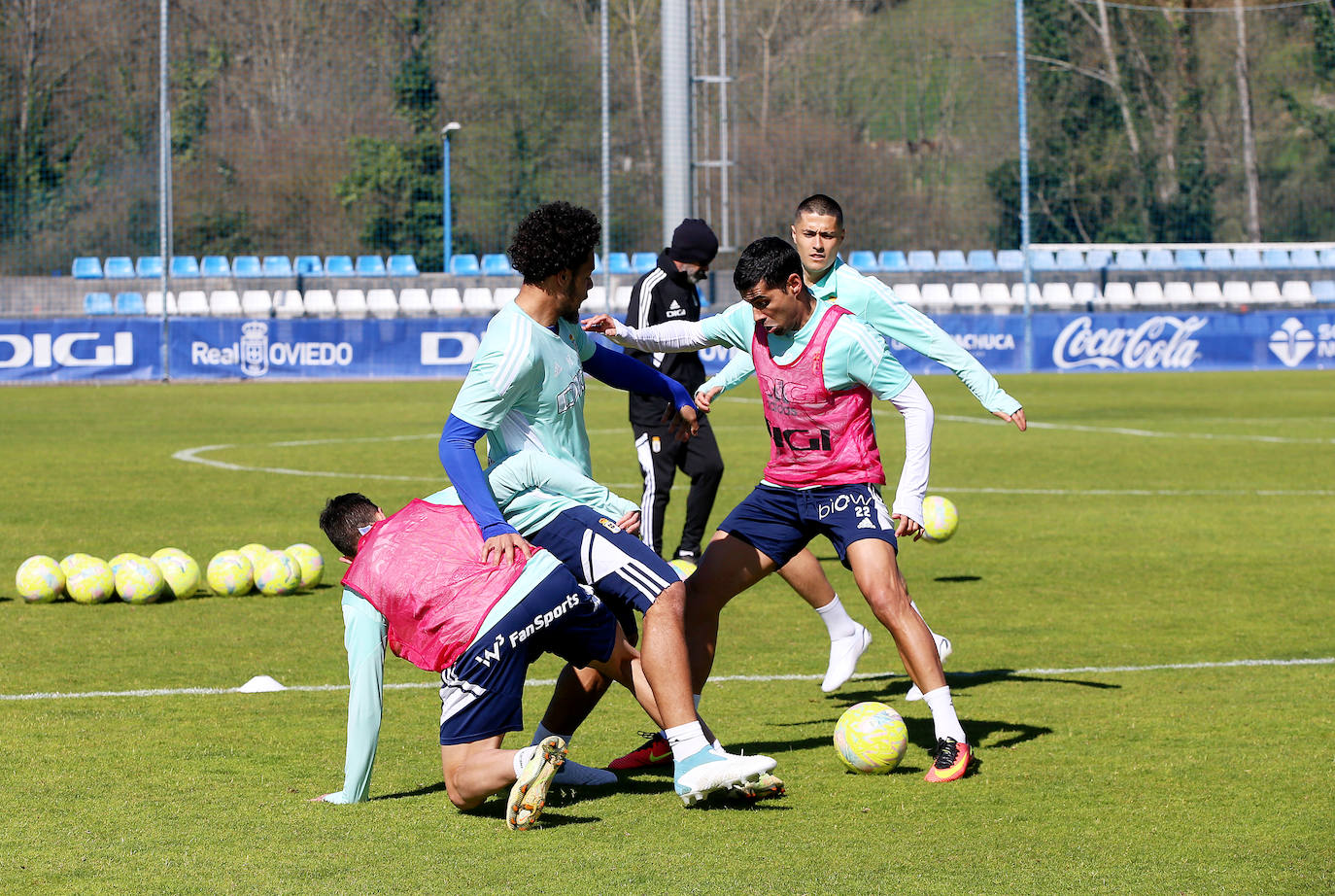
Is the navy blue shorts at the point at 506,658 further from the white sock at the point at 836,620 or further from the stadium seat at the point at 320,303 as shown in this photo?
the stadium seat at the point at 320,303

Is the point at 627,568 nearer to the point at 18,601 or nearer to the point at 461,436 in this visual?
the point at 461,436

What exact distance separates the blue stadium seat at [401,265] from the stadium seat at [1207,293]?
1990 centimetres

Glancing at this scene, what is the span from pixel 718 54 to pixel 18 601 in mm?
30416

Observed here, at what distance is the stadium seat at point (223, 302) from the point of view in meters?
38.0

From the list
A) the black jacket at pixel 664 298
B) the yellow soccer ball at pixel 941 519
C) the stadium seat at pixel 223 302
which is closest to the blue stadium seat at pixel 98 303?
the stadium seat at pixel 223 302

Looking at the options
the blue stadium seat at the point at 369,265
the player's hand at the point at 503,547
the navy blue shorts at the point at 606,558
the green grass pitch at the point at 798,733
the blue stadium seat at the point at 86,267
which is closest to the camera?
the green grass pitch at the point at 798,733

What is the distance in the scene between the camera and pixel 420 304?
3934 cm

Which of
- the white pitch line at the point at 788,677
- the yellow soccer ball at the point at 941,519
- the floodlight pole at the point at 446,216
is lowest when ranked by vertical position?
the white pitch line at the point at 788,677

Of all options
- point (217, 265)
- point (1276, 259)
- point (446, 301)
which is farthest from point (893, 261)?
point (217, 265)

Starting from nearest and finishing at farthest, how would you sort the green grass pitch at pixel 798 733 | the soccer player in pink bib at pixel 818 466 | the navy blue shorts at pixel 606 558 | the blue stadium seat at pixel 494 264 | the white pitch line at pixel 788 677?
the green grass pitch at pixel 798 733
the navy blue shorts at pixel 606 558
the soccer player in pink bib at pixel 818 466
the white pitch line at pixel 788 677
the blue stadium seat at pixel 494 264

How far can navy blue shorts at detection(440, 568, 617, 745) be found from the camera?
5391 millimetres

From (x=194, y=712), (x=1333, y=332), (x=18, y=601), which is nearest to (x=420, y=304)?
(x=1333, y=332)

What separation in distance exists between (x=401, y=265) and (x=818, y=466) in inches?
1332

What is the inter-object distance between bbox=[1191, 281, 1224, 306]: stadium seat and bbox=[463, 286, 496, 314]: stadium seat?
59.6 ft
